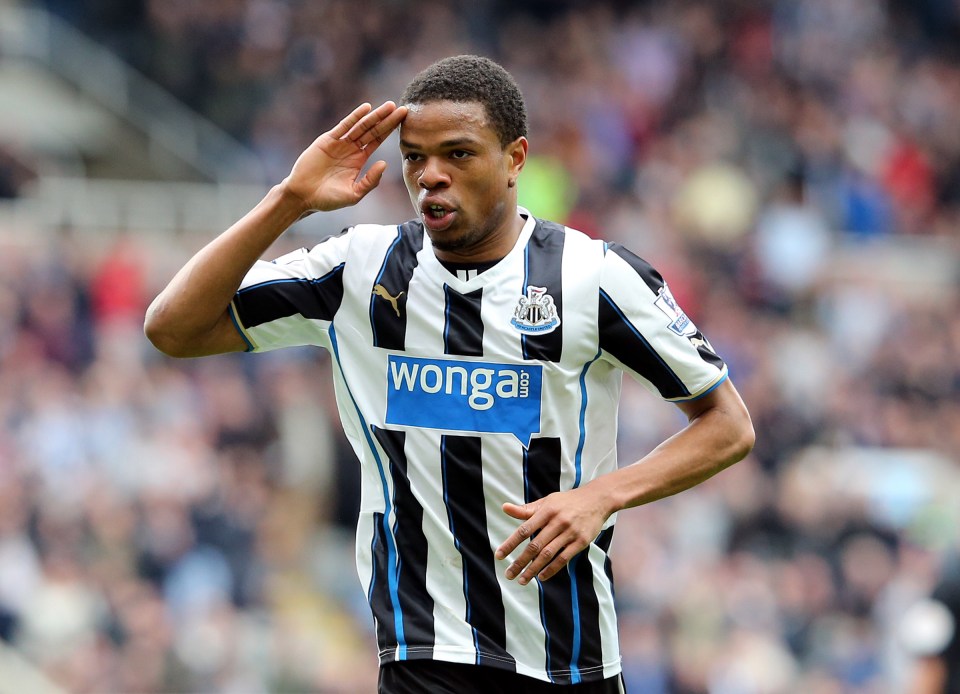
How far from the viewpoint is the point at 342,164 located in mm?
4477

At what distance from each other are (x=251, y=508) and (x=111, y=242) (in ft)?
11.3

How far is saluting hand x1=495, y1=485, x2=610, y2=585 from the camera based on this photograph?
4109 millimetres

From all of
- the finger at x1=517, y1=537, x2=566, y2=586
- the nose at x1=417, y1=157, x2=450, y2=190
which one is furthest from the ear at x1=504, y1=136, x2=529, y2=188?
the finger at x1=517, y1=537, x2=566, y2=586

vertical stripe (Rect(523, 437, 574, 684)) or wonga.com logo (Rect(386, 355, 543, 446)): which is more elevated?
wonga.com logo (Rect(386, 355, 543, 446))

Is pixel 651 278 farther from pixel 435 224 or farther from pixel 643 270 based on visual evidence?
pixel 435 224

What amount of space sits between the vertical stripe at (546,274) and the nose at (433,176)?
0.38 metres

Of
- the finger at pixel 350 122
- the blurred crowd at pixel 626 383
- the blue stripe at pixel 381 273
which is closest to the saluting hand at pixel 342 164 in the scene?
the finger at pixel 350 122

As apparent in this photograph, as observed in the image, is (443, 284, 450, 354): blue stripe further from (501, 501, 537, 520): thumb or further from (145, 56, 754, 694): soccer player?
(501, 501, 537, 520): thumb

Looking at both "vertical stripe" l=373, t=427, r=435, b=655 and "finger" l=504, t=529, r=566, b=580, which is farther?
"vertical stripe" l=373, t=427, r=435, b=655

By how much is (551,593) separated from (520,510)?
0.43 metres

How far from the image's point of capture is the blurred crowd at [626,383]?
11117mm

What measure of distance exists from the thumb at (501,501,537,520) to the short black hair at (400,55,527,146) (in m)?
1.05

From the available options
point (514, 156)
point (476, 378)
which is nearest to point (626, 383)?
point (514, 156)

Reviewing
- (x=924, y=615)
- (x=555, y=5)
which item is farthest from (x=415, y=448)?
(x=555, y=5)
